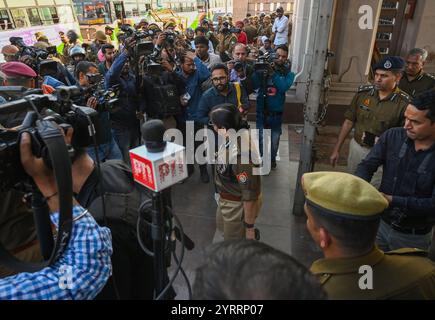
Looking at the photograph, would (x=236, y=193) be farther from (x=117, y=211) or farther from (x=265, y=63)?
(x=265, y=63)

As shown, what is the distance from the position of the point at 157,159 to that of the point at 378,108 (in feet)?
9.09

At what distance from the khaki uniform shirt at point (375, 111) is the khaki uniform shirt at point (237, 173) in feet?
5.10

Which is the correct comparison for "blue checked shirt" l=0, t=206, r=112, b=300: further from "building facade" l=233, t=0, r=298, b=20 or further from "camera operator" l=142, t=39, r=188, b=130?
"building facade" l=233, t=0, r=298, b=20

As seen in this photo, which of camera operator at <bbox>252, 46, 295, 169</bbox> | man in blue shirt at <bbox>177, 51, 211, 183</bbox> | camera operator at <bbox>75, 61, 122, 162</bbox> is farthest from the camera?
man in blue shirt at <bbox>177, 51, 211, 183</bbox>

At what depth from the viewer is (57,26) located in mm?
12938

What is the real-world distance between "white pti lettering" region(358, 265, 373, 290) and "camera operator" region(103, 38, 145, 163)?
140 inches

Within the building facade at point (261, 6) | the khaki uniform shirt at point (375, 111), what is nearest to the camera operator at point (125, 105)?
the khaki uniform shirt at point (375, 111)

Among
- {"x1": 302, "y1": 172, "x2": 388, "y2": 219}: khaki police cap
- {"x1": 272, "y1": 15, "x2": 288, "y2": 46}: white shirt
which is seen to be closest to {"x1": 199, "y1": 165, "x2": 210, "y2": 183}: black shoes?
{"x1": 302, "y1": 172, "x2": 388, "y2": 219}: khaki police cap

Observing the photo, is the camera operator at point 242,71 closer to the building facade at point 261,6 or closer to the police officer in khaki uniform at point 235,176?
the police officer in khaki uniform at point 235,176

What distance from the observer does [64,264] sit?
1.14 metres

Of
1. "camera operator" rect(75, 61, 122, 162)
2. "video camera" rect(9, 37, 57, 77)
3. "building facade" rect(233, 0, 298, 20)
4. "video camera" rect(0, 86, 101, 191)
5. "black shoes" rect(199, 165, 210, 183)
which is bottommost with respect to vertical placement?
"black shoes" rect(199, 165, 210, 183)

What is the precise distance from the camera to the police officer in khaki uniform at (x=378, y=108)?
2957 millimetres

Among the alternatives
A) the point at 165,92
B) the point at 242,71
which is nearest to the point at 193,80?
the point at 165,92

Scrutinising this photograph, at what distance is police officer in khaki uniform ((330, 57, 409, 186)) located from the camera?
2957mm
